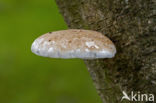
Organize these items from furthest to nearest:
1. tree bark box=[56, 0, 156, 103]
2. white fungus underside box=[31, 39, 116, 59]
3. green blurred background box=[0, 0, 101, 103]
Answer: green blurred background box=[0, 0, 101, 103] → tree bark box=[56, 0, 156, 103] → white fungus underside box=[31, 39, 116, 59]

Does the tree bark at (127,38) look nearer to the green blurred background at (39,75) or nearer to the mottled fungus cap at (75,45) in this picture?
the mottled fungus cap at (75,45)

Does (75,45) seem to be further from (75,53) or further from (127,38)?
(127,38)

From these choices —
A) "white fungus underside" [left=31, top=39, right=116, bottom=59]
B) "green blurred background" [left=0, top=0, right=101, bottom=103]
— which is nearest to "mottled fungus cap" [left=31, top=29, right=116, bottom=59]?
"white fungus underside" [left=31, top=39, right=116, bottom=59]

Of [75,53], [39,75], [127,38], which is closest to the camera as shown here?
[75,53]

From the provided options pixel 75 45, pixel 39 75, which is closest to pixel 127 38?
pixel 75 45

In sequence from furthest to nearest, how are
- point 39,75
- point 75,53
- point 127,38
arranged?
point 39,75 < point 127,38 < point 75,53

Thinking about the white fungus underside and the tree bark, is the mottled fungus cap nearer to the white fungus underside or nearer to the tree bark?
the white fungus underside

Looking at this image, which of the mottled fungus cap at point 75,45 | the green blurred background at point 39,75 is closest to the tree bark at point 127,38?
the mottled fungus cap at point 75,45
